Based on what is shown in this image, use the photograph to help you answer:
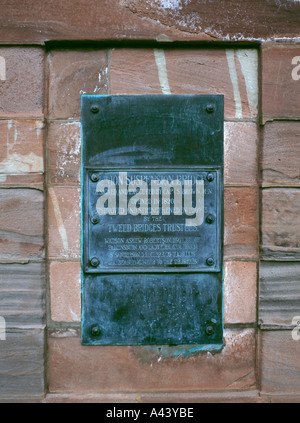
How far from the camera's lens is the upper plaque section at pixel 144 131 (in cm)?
181

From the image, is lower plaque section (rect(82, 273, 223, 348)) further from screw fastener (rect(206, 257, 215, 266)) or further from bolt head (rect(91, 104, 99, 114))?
bolt head (rect(91, 104, 99, 114))

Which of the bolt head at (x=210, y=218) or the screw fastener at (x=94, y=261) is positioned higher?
the bolt head at (x=210, y=218)

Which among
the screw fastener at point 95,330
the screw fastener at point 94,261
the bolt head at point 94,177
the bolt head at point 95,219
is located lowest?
the screw fastener at point 95,330

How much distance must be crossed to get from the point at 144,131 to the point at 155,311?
878mm

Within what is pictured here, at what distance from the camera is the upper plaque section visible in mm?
1808

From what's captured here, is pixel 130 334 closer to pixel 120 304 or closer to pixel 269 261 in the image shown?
pixel 120 304

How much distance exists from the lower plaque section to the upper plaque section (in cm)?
58

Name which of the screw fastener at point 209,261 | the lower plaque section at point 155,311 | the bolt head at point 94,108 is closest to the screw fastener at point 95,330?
the lower plaque section at point 155,311

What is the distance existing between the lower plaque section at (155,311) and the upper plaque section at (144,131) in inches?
22.7

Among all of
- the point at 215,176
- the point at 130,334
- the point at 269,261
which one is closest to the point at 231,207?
the point at 215,176

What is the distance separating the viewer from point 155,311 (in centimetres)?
183

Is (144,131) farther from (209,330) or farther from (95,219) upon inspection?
(209,330)

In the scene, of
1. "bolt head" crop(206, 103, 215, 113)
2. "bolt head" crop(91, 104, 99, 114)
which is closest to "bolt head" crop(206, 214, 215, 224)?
"bolt head" crop(206, 103, 215, 113)

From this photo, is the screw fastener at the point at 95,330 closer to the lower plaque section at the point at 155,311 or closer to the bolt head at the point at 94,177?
the lower plaque section at the point at 155,311
